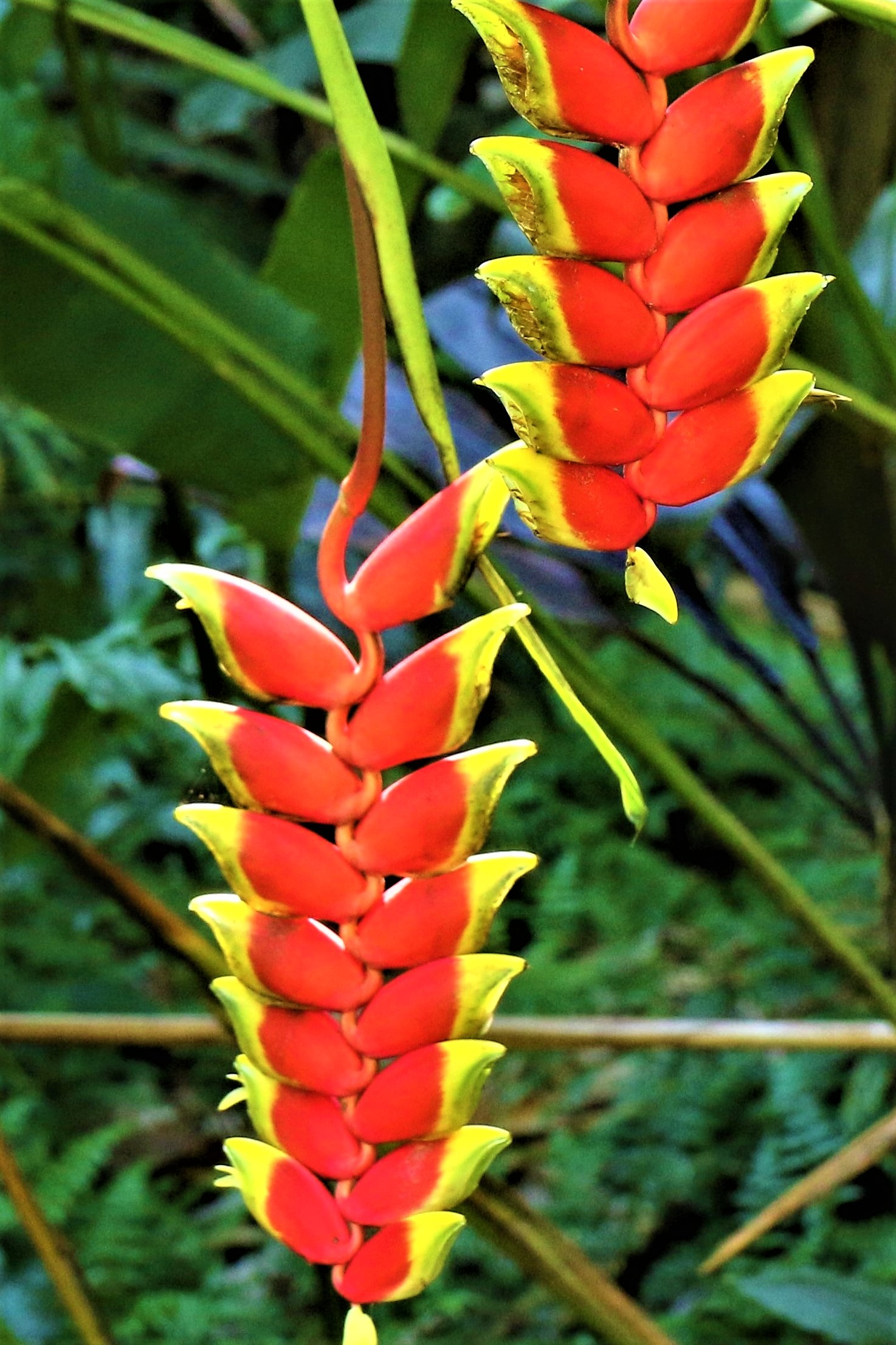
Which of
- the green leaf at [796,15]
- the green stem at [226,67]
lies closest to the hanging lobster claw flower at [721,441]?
the green stem at [226,67]

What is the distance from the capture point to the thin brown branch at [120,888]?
0.43m

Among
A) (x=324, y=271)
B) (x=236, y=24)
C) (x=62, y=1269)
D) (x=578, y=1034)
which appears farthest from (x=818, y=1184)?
(x=236, y=24)

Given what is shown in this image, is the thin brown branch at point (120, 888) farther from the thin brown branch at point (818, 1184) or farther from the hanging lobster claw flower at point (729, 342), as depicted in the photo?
the hanging lobster claw flower at point (729, 342)

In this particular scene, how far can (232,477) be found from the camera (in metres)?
0.47

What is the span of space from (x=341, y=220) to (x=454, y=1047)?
14.3 inches

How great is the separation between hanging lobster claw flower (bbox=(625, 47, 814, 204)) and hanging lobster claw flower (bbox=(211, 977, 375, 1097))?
0.34 feet

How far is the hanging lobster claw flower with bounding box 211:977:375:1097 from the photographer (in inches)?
6.1

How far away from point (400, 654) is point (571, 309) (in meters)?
0.48

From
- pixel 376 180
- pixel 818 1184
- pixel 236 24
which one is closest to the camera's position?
pixel 376 180

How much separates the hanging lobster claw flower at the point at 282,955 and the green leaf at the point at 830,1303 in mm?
515

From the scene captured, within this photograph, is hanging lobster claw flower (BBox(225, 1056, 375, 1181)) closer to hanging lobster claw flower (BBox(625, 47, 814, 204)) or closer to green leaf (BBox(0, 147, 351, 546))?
hanging lobster claw flower (BBox(625, 47, 814, 204))

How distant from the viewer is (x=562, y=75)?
0.45 feet

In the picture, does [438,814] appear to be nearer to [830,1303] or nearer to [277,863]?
[277,863]

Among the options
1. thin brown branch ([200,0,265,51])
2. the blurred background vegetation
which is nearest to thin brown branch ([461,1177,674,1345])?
the blurred background vegetation
